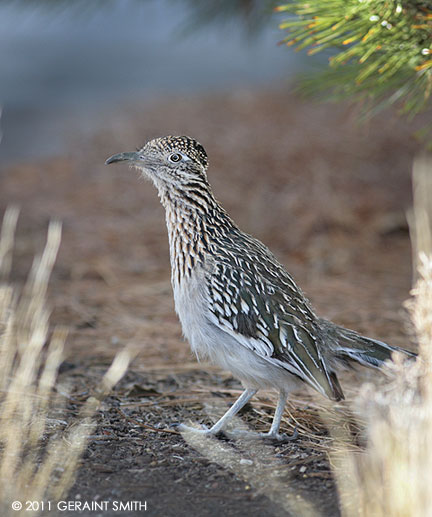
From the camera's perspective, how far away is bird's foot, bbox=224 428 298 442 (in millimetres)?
3752

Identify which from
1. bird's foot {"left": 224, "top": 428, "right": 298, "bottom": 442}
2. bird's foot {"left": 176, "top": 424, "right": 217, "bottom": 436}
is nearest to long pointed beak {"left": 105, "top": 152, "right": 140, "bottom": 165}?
bird's foot {"left": 176, "top": 424, "right": 217, "bottom": 436}

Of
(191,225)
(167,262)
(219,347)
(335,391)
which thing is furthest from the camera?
(167,262)

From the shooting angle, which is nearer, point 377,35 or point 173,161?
point 377,35

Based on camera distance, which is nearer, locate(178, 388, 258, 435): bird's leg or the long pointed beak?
locate(178, 388, 258, 435): bird's leg

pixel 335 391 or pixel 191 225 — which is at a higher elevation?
pixel 191 225

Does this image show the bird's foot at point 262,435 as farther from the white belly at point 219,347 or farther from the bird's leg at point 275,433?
the white belly at point 219,347

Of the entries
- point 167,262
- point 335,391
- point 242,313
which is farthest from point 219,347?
point 167,262

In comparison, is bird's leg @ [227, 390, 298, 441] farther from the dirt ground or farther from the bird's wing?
the bird's wing

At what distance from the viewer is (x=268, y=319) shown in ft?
12.4

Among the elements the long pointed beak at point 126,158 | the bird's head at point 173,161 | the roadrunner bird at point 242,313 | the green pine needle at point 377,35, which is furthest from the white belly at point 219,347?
the green pine needle at point 377,35

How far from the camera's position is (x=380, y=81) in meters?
4.29

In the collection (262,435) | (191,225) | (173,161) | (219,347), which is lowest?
(262,435)

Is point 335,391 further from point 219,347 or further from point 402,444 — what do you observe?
point 402,444

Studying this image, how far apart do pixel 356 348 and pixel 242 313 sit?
638mm
